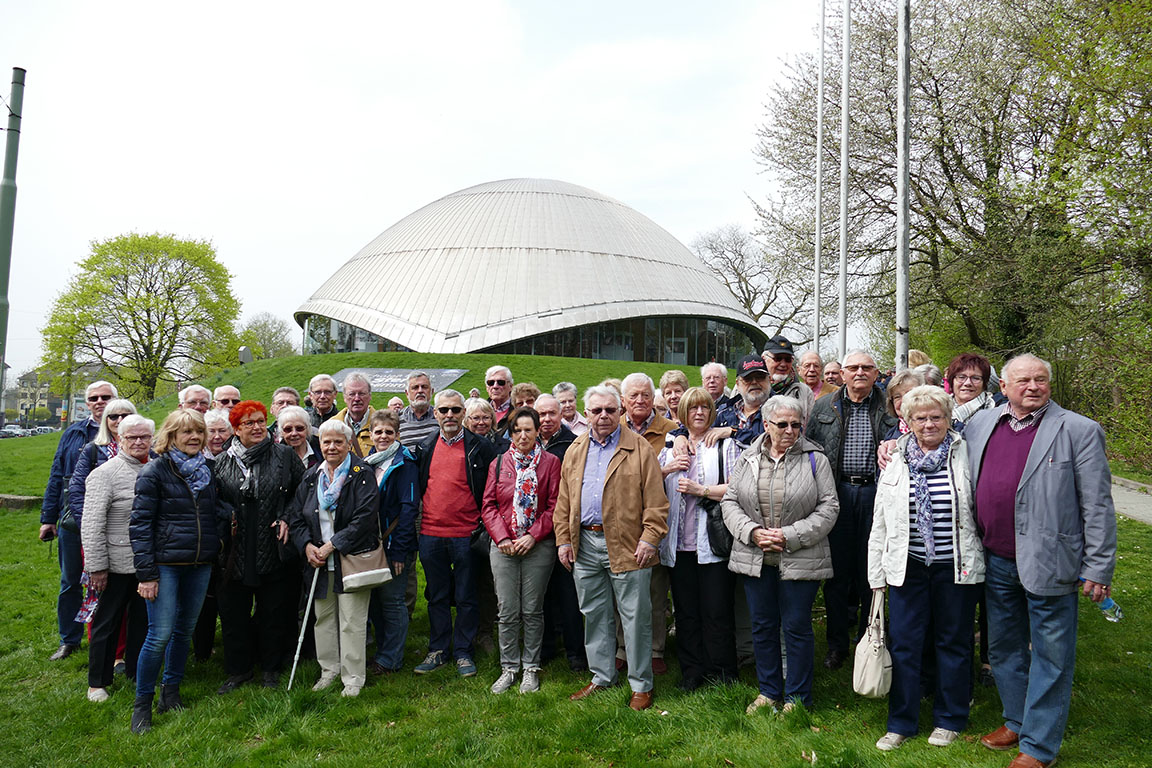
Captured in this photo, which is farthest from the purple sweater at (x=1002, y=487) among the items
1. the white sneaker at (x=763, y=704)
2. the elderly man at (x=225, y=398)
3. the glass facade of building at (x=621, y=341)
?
the glass facade of building at (x=621, y=341)

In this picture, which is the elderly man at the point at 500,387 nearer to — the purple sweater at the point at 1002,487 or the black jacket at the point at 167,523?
the black jacket at the point at 167,523

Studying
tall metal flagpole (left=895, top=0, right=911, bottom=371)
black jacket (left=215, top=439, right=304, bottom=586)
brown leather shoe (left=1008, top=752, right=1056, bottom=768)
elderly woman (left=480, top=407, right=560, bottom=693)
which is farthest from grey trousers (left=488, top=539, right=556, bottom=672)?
tall metal flagpole (left=895, top=0, right=911, bottom=371)

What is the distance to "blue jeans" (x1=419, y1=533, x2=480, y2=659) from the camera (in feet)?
17.0

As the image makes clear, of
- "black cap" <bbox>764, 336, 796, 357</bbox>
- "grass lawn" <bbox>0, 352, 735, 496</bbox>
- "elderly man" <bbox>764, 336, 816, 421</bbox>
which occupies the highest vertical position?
"grass lawn" <bbox>0, 352, 735, 496</bbox>

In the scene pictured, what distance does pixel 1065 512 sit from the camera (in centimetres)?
342

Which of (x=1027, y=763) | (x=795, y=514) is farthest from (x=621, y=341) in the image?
(x=1027, y=763)

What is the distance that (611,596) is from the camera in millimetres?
4730

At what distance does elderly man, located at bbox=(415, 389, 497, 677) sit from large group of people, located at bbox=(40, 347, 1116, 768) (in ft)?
0.06

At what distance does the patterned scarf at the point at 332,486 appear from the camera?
4.90 meters

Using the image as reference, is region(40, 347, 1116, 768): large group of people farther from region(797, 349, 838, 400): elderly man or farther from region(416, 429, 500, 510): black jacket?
region(797, 349, 838, 400): elderly man

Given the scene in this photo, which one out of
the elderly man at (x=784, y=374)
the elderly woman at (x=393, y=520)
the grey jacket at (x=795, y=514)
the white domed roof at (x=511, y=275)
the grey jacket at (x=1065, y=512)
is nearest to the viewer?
the grey jacket at (x=1065, y=512)

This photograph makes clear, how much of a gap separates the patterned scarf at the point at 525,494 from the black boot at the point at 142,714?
263cm

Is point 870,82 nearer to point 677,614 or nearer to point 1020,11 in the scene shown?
point 1020,11

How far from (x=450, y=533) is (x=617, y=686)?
64.3 inches
